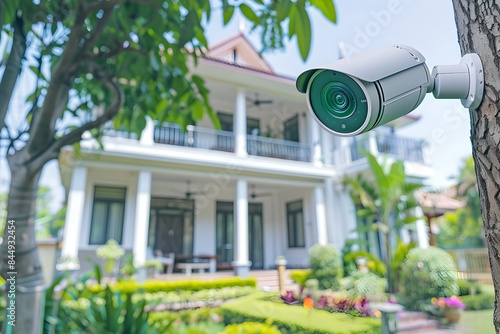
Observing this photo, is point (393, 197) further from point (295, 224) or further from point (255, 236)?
point (255, 236)

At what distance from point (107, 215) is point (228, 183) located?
2.88 metres

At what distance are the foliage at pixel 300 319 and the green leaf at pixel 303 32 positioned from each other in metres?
0.63

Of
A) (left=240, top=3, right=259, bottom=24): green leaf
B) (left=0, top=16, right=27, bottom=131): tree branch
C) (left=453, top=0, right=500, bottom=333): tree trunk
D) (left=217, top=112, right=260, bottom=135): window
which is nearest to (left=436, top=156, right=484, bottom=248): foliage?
(left=453, top=0, right=500, bottom=333): tree trunk

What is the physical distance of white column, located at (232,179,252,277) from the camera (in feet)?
21.4

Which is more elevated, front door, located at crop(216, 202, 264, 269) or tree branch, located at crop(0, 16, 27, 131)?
tree branch, located at crop(0, 16, 27, 131)

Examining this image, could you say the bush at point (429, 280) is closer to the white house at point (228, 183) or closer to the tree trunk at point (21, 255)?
the tree trunk at point (21, 255)

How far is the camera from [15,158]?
3.89ft

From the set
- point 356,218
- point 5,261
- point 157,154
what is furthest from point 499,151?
point 356,218

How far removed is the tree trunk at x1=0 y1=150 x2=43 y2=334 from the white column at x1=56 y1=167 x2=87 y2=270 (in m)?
4.93

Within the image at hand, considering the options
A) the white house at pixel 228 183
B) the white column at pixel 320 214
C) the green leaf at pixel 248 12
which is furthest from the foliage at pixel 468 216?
the white column at pixel 320 214

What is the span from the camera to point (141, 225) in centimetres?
615

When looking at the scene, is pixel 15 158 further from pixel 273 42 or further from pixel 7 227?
pixel 273 42

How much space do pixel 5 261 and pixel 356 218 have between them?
7463mm

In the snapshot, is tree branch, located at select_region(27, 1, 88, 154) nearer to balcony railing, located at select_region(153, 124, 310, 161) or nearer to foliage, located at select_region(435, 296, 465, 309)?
foliage, located at select_region(435, 296, 465, 309)
